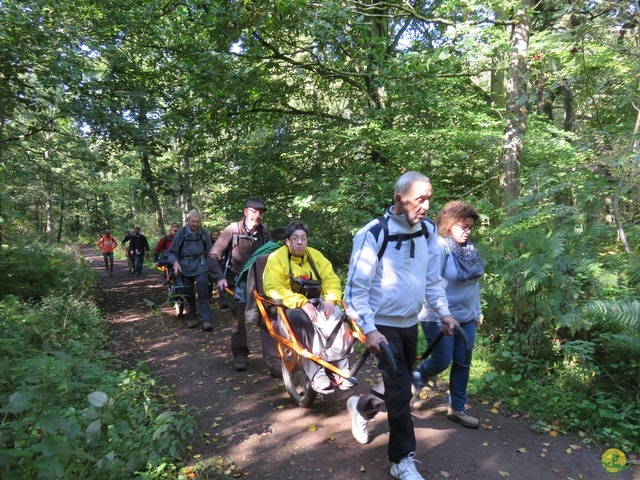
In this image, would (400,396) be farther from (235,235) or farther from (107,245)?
(107,245)

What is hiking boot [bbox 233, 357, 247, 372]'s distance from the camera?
5531mm

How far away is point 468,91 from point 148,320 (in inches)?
351

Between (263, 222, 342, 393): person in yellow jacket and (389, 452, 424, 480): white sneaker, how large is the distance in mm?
1295

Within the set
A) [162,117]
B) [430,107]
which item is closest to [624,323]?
[430,107]

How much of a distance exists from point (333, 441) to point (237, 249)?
3.27 metres

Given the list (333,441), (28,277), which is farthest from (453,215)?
(28,277)

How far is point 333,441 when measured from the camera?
3.62 meters

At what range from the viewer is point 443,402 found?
14.9 feet

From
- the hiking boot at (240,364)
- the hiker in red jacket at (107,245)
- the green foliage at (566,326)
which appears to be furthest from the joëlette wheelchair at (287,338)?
the hiker in red jacket at (107,245)

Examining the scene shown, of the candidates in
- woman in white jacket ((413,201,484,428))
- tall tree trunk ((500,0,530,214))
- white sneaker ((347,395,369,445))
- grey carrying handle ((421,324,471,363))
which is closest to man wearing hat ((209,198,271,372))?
white sneaker ((347,395,369,445))

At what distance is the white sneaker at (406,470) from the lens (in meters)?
2.94

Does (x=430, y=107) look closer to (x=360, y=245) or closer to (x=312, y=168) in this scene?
(x=312, y=168)

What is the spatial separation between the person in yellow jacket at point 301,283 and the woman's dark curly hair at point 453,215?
1.28 meters

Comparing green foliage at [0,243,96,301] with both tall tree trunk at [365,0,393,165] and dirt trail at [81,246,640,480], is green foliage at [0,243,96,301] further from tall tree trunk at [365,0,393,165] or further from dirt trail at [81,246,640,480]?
tall tree trunk at [365,0,393,165]
